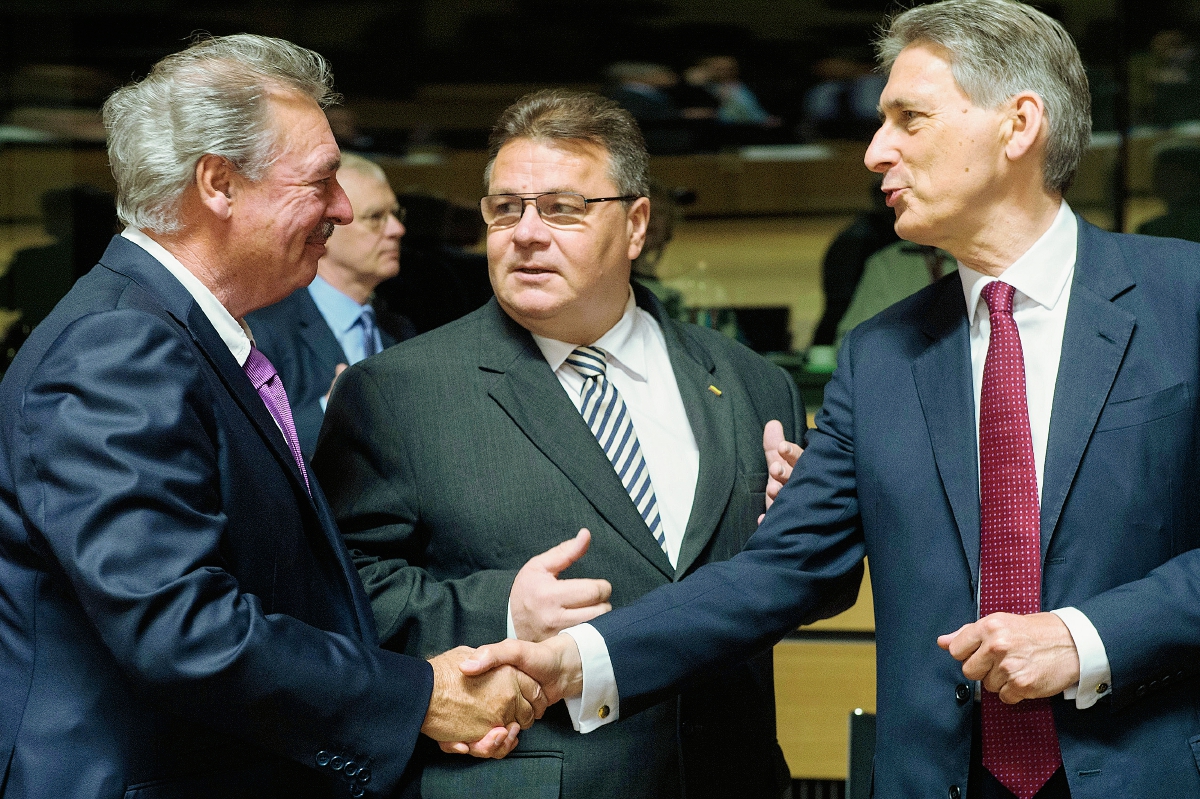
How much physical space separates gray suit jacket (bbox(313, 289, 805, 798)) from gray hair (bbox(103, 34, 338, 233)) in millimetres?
531

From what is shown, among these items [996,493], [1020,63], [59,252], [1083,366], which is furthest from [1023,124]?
[59,252]

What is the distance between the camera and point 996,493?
5.57 feet

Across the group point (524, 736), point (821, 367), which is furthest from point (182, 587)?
point (821, 367)

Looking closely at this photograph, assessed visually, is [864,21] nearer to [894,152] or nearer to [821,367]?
[821,367]

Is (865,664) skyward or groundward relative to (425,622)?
groundward

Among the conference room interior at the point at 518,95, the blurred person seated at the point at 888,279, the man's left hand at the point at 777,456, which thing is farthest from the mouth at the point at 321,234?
the conference room interior at the point at 518,95

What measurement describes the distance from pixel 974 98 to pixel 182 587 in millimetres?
1263

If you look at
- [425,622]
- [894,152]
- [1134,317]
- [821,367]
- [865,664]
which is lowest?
[865,664]

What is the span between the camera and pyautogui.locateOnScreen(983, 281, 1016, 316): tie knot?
1.77m

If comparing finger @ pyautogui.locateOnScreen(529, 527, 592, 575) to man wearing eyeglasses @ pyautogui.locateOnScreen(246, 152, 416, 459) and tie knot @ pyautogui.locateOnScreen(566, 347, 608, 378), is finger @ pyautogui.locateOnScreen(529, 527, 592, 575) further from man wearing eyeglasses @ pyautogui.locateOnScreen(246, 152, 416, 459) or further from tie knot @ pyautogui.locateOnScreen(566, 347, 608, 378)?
man wearing eyeglasses @ pyautogui.locateOnScreen(246, 152, 416, 459)

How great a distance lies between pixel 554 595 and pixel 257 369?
0.57 meters

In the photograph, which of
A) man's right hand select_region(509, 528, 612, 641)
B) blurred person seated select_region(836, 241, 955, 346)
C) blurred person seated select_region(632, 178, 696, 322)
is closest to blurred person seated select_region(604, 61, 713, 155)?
blurred person seated select_region(632, 178, 696, 322)

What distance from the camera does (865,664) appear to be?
12.6ft

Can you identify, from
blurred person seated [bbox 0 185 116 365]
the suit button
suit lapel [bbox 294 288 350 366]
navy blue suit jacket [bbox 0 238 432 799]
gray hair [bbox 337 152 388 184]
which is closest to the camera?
navy blue suit jacket [bbox 0 238 432 799]
